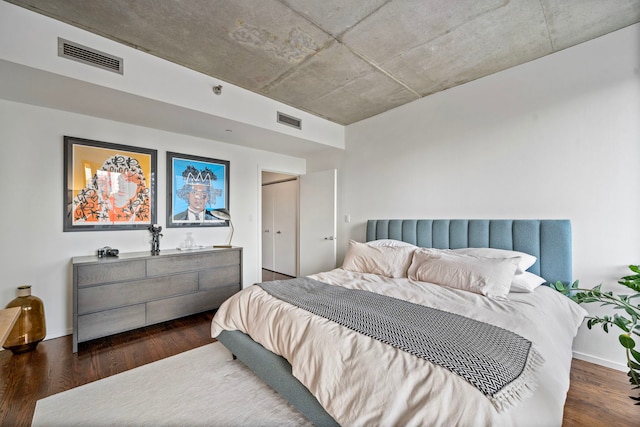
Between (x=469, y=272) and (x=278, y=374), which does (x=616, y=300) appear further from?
(x=278, y=374)

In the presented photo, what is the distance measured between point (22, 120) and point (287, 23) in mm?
2692

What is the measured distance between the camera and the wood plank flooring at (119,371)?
65.2 inches

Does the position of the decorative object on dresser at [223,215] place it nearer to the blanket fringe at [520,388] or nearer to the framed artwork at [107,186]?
the framed artwork at [107,186]

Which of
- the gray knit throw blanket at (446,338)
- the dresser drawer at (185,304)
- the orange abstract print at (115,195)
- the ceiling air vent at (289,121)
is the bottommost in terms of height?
the dresser drawer at (185,304)

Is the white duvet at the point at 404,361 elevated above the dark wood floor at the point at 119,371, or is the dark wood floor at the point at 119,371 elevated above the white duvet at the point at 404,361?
the white duvet at the point at 404,361

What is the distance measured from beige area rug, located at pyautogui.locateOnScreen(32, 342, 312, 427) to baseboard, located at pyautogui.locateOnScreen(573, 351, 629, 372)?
241 cm

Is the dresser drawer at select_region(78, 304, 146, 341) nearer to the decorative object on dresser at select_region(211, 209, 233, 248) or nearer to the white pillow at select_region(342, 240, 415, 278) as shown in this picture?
the decorative object on dresser at select_region(211, 209, 233, 248)

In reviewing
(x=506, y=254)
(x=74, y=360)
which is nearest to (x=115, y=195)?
(x=74, y=360)

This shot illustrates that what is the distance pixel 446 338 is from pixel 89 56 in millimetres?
3199

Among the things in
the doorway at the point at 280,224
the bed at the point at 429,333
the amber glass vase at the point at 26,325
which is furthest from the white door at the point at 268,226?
the amber glass vase at the point at 26,325

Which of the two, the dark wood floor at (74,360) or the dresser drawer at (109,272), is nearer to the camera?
the dark wood floor at (74,360)

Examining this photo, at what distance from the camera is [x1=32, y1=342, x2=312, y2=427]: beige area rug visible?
159 cm

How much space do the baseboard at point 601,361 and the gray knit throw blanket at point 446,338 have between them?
1.63 m

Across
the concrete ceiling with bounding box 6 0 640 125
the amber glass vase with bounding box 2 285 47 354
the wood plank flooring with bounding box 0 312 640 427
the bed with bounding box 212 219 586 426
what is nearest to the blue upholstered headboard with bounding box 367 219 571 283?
the bed with bounding box 212 219 586 426
